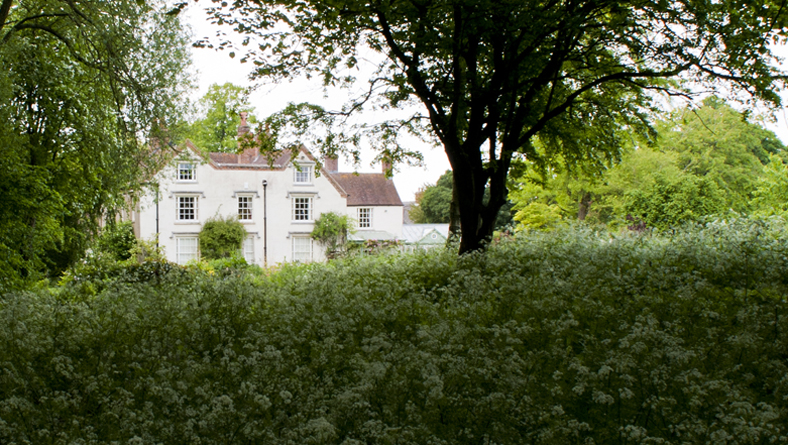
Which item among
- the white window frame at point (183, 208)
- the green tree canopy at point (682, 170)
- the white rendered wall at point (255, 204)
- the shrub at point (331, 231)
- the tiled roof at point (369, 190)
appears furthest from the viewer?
the tiled roof at point (369, 190)

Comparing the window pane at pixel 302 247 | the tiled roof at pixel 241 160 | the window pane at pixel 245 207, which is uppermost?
the tiled roof at pixel 241 160

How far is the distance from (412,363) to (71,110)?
421 inches

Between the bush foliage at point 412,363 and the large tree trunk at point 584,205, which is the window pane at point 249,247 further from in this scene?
the bush foliage at point 412,363

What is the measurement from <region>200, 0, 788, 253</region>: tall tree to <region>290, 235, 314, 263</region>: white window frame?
23.4 meters

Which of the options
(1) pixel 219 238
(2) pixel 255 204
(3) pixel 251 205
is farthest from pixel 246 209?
(1) pixel 219 238

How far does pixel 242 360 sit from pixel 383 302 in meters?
2.25

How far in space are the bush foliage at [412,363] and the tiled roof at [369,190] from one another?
1196 inches

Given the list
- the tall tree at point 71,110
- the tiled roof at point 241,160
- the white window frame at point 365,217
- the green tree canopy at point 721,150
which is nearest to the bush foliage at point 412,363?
the tall tree at point 71,110

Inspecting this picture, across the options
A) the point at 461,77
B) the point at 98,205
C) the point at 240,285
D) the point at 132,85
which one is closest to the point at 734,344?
the point at 240,285

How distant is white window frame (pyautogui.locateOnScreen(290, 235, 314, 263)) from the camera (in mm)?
33875

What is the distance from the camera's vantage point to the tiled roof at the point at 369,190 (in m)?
37.5

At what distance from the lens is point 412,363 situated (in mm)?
3945

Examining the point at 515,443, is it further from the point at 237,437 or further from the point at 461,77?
the point at 461,77

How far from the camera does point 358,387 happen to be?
352 centimetres
